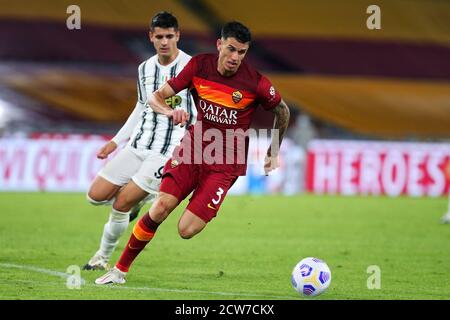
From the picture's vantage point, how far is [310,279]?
24.4 feet

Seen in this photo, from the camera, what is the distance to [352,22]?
92.1 feet

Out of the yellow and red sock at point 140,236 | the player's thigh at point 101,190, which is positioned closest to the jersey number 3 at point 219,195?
the yellow and red sock at point 140,236

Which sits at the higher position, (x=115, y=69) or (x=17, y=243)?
(x=115, y=69)

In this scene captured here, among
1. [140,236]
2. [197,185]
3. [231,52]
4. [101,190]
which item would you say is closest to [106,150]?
[101,190]

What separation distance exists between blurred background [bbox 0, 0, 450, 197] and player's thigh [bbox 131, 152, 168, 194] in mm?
11321

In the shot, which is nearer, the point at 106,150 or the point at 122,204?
the point at 122,204

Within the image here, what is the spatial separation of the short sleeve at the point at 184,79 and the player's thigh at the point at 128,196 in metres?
1.20

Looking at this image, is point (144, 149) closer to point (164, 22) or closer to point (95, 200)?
point (95, 200)

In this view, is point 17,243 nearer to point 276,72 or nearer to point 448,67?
point 276,72

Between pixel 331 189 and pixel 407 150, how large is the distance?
5.94 feet

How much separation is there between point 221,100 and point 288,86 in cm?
1799
